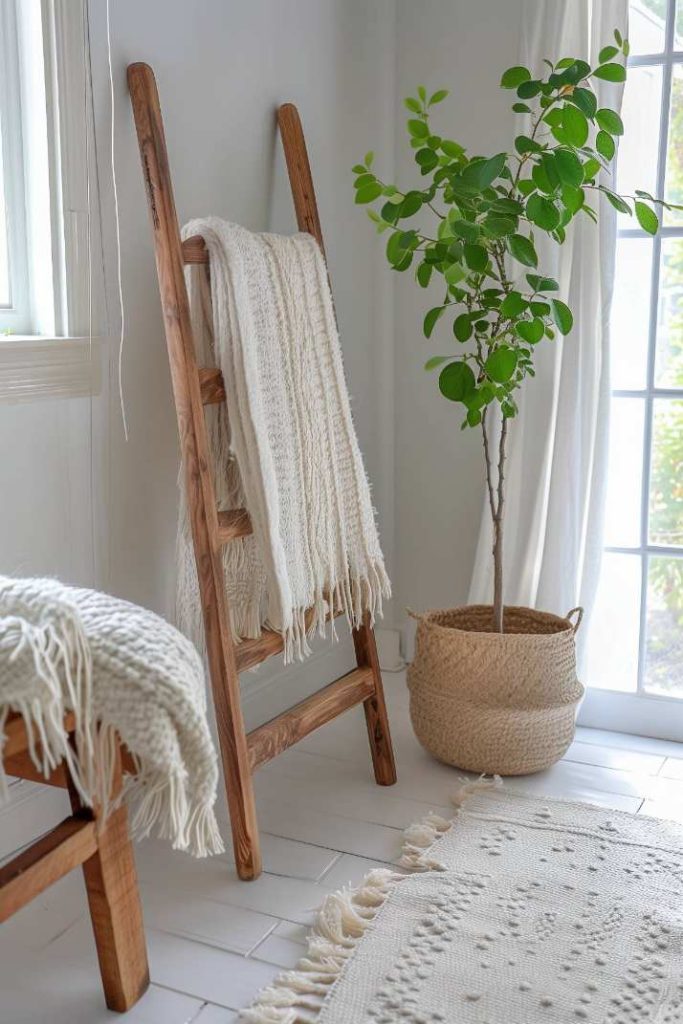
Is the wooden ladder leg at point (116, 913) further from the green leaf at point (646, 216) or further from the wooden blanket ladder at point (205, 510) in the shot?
the green leaf at point (646, 216)

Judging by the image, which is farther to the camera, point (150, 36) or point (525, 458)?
point (525, 458)

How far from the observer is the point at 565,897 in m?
1.64

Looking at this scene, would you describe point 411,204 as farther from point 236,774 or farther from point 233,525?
point 236,774

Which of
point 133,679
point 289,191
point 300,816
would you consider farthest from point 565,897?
point 289,191

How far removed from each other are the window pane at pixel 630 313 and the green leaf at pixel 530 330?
16.9 inches

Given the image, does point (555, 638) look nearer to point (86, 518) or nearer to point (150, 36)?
point (86, 518)

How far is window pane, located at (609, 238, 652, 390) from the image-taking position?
2.26 meters

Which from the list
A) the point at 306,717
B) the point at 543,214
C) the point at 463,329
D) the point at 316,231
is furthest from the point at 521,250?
the point at 306,717

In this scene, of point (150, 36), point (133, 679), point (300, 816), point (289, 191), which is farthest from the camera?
point (289, 191)

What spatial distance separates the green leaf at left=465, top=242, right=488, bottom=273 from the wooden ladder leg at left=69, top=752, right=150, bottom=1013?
3.50 feet

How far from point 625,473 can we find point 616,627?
350 millimetres

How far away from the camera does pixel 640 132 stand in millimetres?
2205

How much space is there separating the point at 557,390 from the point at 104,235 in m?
1.05

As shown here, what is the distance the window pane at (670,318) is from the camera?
2.24 metres
